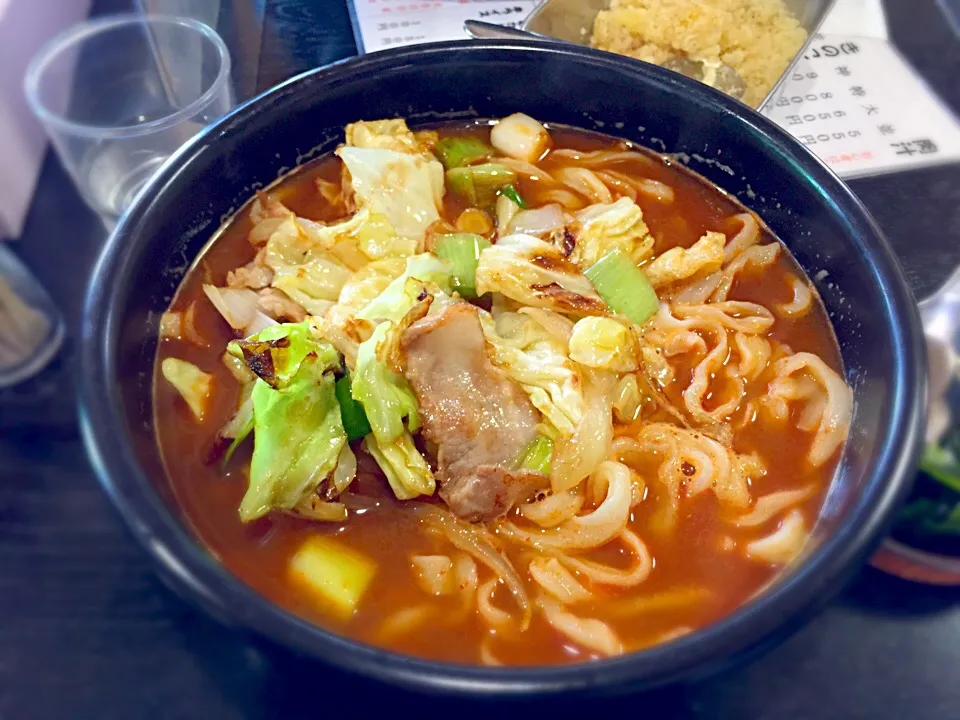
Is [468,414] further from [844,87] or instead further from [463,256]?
[844,87]

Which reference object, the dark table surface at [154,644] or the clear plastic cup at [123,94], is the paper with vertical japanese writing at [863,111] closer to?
the dark table surface at [154,644]

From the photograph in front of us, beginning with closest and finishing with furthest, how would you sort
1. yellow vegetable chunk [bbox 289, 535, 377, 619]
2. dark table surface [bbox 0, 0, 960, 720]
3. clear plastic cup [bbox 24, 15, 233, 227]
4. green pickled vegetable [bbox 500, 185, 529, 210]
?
yellow vegetable chunk [bbox 289, 535, 377, 619] → dark table surface [bbox 0, 0, 960, 720] → green pickled vegetable [bbox 500, 185, 529, 210] → clear plastic cup [bbox 24, 15, 233, 227]

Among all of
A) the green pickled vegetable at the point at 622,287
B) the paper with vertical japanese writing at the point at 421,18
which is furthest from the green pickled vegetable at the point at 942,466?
the paper with vertical japanese writing at the point at 421,18

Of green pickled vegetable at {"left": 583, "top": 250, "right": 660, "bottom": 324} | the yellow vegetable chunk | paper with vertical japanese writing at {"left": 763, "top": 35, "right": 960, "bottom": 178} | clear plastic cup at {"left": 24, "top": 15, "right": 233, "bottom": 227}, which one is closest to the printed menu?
paper with vertical japanese writing at {"left": 763, "top": 35, "right": 960, "bottom": 178}

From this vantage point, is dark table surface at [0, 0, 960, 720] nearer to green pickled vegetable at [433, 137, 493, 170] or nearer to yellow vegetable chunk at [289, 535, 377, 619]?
yellow vegetable chunk at [289, 535, 377, 619]

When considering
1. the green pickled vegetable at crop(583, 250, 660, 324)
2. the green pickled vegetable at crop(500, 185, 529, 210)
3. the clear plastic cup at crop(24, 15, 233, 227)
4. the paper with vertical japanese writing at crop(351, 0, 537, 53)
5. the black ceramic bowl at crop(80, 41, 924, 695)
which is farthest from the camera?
the paper with vertical japanese writing at crop(351, 0, 537, 53)
